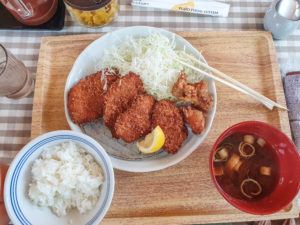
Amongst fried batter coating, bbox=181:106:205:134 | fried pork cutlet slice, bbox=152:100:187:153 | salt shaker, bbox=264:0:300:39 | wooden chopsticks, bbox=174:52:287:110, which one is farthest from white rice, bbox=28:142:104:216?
salt shaker, bbox=264:0:300:39

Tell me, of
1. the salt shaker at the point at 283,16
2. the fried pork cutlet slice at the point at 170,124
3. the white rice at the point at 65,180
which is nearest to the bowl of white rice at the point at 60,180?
the white rice at the point at 65,180

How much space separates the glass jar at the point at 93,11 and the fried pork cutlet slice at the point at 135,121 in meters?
0.44

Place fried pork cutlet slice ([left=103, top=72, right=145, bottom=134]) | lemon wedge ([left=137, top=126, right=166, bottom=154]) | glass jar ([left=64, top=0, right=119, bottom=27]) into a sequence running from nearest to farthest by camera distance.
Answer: lemon wedge ([left=137, top=126, right=166, bottom=154]) → fried pork cutlet slice ([left=103, top=72, right=145, bottom=134]) → glass jar ([left=64, top=0, right=119, bottom=27])

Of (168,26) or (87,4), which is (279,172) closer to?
(168,26)

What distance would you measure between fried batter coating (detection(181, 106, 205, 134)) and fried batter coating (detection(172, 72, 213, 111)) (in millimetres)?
36

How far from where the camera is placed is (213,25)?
177cm

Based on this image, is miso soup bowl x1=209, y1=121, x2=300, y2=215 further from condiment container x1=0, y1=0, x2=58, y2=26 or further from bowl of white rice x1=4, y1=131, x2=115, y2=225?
condiment container x1=0, y1=0, x2=58, y2=26

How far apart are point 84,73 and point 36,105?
0.81ft

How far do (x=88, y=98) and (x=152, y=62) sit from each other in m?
0.32

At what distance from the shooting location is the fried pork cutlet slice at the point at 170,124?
144 cm

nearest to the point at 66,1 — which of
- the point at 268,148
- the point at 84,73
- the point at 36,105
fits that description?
the point at 84,73

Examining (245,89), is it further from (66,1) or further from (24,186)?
(24,186)

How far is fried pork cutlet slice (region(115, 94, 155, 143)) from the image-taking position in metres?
1.43

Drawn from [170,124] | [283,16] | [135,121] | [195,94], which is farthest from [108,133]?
[283,16]
